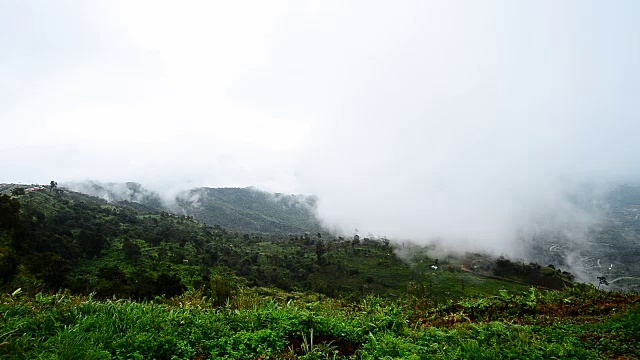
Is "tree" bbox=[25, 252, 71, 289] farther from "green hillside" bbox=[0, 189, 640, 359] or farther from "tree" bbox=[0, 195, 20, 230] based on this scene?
"green hillside" bbox=[0, 189, 640, 359]

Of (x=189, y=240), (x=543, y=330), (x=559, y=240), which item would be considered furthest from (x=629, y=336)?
(x=559, y=240)

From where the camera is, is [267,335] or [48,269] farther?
[48,269]

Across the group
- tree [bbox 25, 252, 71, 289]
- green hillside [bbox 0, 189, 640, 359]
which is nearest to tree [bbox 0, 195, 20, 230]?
tree [bbox 25, 252, 71, 289]

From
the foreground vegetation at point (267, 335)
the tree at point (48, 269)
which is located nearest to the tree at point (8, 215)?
the tree at point (48, 269)

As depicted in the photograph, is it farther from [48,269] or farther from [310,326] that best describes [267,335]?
[48,269]

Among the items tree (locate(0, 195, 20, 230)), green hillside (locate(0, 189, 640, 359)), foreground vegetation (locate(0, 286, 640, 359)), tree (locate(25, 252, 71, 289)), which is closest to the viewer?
foreground vegetation (locate(0, 286, 640, 359))

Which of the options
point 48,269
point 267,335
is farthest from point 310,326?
point 48,269

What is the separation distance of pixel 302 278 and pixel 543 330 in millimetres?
69519

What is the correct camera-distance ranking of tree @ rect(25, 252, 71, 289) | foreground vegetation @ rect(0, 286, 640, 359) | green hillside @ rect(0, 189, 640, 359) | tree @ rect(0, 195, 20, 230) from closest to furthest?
foreground vegetation @ rect(0, 286, 640, 359)
green hillside @ rect(0, 189, 640, 359)
tree @ rect(25, 252, 71, 289)
tree @ rect(0, 195, 20, 230)

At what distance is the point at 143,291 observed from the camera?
29.5 metres

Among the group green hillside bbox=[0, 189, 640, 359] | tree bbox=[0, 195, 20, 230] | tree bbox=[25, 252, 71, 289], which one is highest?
green hillside bbox=[0, 189, 640, 359]

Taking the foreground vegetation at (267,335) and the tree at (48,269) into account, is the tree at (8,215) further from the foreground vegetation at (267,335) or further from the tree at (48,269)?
the foreground vegetation at (267,335)

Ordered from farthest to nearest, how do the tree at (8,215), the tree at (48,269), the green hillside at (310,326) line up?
the tree at (8,215)
the tree at (48,269)
the green hillside at (310,326)

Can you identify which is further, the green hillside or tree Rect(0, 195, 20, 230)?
tree Rect(0, 195, 20, 230)
